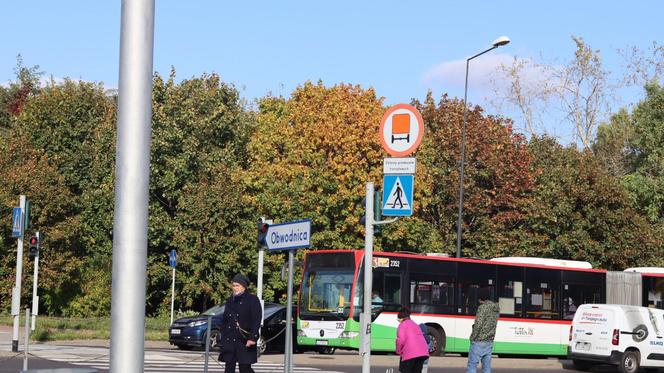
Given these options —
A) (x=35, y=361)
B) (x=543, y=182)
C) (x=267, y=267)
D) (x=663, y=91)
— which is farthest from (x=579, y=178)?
(x=35, y=361)

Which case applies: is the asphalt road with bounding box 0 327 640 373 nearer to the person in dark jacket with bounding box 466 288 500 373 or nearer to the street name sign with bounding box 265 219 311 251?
the person in dark jacket with bounding box 466 288 500 373

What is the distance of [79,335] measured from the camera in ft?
115

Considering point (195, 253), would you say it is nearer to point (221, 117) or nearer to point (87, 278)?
point (87, 278)

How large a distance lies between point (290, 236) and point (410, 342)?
3606mm

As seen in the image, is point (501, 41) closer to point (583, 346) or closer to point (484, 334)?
point (583, 346)

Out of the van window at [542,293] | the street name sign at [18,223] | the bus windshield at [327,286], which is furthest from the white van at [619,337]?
the street name sign at [18,223]

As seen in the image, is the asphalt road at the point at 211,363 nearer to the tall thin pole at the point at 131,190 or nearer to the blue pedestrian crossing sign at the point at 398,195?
the blue pedestrian crossing sign at the point at 398,195

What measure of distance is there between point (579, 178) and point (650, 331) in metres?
27.9

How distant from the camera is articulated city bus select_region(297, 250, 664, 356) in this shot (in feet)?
97.2

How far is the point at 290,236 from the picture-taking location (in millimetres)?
12602

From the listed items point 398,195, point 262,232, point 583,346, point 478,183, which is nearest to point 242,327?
point 398,195

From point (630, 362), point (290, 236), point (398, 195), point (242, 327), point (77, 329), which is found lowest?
point (630, 362)

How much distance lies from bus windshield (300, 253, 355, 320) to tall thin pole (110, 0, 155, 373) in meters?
24.5

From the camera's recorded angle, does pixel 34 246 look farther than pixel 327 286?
No
